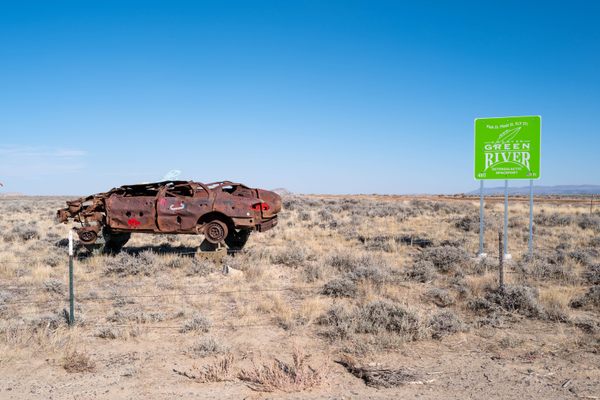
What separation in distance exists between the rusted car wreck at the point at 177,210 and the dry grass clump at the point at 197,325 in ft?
A: 13.1

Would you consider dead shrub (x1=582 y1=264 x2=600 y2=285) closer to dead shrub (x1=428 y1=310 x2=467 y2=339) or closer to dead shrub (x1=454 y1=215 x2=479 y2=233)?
dead shrub (x1=428 y1=310 x2=467 y2=339)

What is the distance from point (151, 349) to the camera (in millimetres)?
5918

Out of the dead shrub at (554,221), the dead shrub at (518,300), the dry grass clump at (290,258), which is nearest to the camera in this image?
the dead shrub at (518,300)

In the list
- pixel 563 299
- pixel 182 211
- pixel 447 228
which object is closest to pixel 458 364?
pixel 563 299

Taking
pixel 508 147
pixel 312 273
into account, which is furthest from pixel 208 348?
pixel 508 147

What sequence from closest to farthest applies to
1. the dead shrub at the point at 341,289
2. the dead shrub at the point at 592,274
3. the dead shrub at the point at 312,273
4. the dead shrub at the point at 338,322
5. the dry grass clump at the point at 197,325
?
1. the dead shrub at the point at 338,322
2. the dry grass clump at the point at 197,325
3. the dead shrub at the point at 341,289
4. the dead shrub at the point at 592,274
5. the dead shrub at the point at 312,273

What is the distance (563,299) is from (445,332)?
111 inches

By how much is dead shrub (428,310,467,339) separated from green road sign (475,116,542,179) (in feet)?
22.9

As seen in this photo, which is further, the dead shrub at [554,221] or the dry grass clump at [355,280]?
the dead shrub at [554,221]

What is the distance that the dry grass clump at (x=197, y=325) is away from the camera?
6590 mm

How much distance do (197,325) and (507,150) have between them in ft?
32.8

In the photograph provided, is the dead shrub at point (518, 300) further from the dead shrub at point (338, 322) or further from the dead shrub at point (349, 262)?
the dead shrub at point (349, 262)

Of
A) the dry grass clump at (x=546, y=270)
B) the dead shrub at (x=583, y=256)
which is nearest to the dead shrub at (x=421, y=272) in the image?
the dry grass clump at (x=546, y=270)

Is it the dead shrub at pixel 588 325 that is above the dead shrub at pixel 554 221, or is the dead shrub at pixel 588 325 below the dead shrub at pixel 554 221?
below
